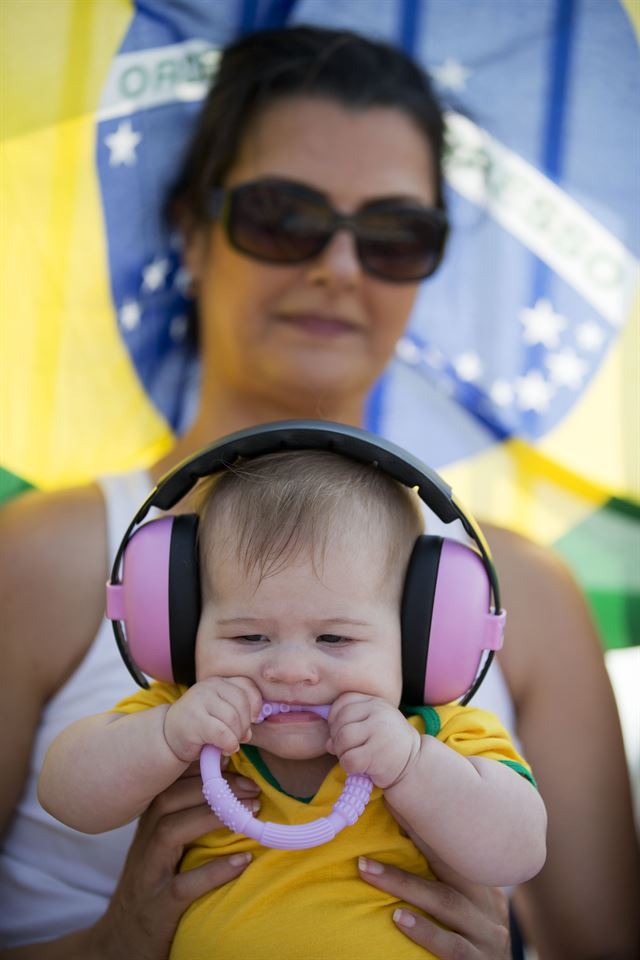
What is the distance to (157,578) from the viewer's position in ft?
4.00

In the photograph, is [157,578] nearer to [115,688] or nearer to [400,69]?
[115,688]

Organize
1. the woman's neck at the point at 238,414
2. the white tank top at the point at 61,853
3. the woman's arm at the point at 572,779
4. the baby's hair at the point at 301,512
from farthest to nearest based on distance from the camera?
the woman's neck at the point at 238,414 → the woman's arm at the point at 572,779 → the white tank top at the point at 61,853 → the baby's hair at the point at 301,512

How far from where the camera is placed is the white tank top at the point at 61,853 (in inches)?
64.6

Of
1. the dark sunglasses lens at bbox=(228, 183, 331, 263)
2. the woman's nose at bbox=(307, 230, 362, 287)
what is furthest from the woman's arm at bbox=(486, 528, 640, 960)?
the dark sunglasses lens at bbox=(228, 183, 331, 263)

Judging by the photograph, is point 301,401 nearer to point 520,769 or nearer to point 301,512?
point 301,512

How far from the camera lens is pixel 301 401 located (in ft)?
6.92

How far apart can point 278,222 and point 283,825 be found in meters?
1.27

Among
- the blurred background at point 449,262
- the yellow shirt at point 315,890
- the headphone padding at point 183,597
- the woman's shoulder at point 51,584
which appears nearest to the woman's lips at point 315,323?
the blurred background at point 449,262

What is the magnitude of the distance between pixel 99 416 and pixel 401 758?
135 cm

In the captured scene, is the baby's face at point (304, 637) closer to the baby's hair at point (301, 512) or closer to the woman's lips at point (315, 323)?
the baby's hair at point (301, 512)

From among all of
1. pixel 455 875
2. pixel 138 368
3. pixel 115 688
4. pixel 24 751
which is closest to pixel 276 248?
pixel 138 368

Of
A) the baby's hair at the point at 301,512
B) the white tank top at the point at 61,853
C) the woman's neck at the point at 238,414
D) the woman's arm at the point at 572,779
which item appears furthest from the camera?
the woman's neck at the point at 238,414

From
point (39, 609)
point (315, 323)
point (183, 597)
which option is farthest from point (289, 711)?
point (315, 323)

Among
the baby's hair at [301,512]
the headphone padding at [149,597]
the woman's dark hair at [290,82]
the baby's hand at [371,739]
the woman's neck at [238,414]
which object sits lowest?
the baby's hand at [371,739]
